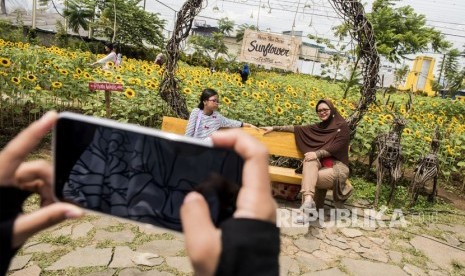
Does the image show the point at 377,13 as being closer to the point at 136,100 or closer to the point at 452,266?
the point at 136,100

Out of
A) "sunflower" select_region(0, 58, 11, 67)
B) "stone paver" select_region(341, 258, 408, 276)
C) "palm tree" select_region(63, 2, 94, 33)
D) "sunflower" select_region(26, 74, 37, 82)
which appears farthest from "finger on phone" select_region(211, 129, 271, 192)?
"palm tree" select_region(63, 2, 94, 33)

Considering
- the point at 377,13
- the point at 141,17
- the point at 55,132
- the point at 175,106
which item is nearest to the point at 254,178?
the point at 55,132

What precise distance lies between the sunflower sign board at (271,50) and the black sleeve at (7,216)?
6.75 m

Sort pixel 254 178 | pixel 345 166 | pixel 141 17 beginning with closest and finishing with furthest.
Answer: pixel 254 178, pixel 345 166, pixel 141 17

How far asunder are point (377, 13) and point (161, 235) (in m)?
12.6

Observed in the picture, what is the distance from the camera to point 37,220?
2.48 feet

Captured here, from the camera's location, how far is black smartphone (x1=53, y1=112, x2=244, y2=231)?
817mm

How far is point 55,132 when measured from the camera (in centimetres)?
88

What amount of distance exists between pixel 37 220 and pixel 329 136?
4.24 m

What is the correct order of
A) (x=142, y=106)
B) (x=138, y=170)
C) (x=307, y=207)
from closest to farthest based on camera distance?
(x=138, y=170) < (x=307, y=207) < (x=142, y=106)

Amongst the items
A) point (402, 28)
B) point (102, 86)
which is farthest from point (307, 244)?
point (402, 28)

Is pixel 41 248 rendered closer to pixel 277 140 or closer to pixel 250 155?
pixel 250 155

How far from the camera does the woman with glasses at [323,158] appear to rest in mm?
4297

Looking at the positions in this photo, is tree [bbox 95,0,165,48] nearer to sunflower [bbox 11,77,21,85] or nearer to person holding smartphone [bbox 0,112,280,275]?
sunflower [bbox 11,77,21,85]
